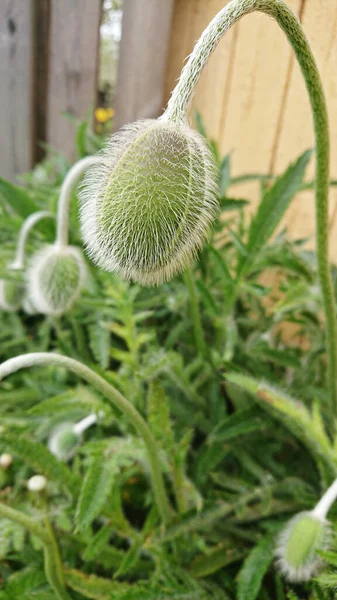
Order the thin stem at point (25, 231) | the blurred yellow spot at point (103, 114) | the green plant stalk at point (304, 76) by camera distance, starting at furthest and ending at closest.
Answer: the blurred yellow spot at point (103, 114) → the thin stem at point (25, 231) → the green plant stalk at point (304, 76)

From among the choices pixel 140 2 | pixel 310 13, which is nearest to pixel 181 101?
pixel 310 13

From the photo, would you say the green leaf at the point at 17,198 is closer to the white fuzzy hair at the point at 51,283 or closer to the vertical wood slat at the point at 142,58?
the white fuzzy hair at the point at 51,283

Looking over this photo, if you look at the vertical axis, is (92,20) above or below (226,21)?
above

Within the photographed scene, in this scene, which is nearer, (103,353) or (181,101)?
(181,101)

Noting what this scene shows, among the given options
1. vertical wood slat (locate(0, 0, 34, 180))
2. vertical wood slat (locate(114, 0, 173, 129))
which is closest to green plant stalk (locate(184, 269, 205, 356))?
vertical wood slat (locate(114, 0, 173, 129))

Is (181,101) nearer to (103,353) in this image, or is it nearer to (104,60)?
(103,353)

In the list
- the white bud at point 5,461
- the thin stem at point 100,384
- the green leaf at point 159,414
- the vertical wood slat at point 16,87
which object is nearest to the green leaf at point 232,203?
the green leaf at point 159,414

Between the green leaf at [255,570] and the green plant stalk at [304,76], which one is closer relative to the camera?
the green plant stalk at [304,76]

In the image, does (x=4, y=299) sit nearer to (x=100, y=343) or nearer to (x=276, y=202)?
(x=100, y=343)

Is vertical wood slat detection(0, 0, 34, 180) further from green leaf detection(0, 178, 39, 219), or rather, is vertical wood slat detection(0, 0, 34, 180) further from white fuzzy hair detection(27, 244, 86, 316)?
white fuzzy hair detection(27, 244, 86, 316)
